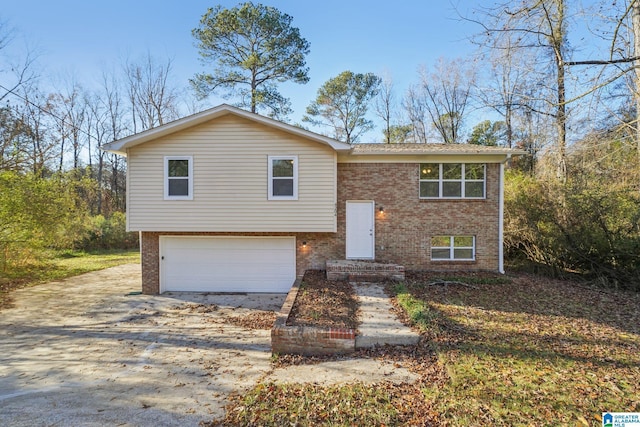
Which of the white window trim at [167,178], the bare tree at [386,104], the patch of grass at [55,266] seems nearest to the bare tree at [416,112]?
the bare tree at [386,104]

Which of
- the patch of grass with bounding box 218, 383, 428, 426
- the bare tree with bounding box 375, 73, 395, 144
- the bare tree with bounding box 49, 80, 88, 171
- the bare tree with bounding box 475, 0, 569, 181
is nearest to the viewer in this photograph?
the patch of grass with bounding box 218, 383, 428, 426

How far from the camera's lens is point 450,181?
1019 cm

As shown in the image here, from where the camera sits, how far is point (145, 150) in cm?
904

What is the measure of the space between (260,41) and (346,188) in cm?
1186

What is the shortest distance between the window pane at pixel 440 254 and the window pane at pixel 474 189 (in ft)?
→ 6.62

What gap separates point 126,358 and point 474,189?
405 inches

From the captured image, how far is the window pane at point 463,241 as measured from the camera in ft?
33.6

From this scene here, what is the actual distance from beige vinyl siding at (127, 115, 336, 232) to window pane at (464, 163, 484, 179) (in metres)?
4.61

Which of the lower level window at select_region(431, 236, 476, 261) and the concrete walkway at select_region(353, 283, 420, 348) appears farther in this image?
the lower level window at select_region(431, 236, 476, 261)

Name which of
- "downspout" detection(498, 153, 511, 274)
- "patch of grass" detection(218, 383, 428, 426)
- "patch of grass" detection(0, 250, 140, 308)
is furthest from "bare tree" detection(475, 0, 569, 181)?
"patch of grass" detection(0, 250, 140, 308)

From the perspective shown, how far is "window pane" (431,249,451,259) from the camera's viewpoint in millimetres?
10180

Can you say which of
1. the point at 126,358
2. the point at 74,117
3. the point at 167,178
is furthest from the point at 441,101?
the point at 74,117

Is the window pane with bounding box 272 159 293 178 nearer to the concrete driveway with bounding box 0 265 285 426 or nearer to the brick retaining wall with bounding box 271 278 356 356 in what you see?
the concrete driveway with bounding box 0 265 285 426

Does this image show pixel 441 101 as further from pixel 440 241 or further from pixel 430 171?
pixel 440 241
